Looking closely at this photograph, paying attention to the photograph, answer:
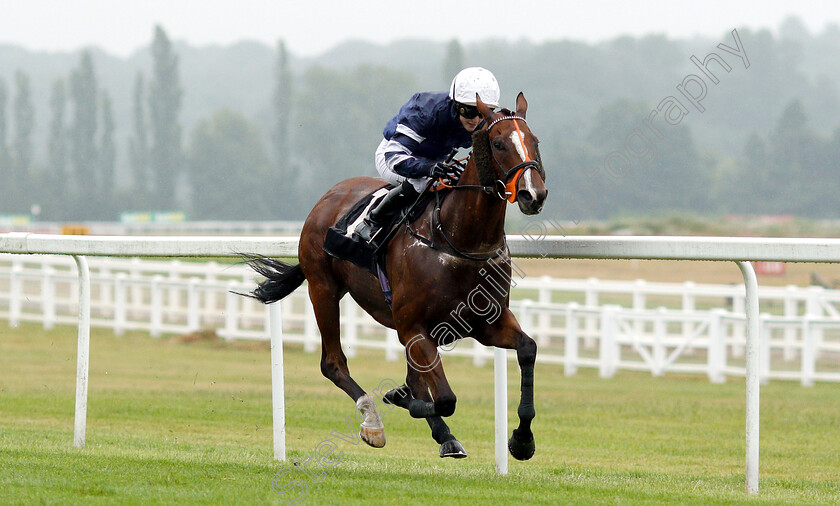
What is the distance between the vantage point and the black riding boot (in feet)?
16.3

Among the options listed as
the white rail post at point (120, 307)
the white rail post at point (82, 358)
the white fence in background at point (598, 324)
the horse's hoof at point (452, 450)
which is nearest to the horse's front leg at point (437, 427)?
the horse's hoof at point (452, 450)

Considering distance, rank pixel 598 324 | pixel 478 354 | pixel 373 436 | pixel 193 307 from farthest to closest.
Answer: pixel 598 324
pixel 193 307
pixel 478 354
pixel 373 436

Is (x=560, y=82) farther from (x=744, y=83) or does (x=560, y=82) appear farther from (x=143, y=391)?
(x=143, y=391)

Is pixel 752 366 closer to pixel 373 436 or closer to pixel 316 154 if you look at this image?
pixel 373 436

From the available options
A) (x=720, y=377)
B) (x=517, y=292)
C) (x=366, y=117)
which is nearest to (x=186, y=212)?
(x=366, y=117)

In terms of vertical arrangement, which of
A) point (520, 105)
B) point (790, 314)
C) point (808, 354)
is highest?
point (520, 105)

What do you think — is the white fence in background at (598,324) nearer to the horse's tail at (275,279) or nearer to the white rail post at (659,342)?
the white rail post at (659,342)

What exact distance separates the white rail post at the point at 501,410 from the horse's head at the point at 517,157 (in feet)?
3.21

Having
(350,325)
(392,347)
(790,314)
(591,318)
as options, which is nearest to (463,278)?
(392,347)

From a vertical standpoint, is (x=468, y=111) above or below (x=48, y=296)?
above

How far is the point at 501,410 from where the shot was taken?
5.00 m

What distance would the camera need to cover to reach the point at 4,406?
345 inches

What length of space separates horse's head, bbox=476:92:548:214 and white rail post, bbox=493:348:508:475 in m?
0.98

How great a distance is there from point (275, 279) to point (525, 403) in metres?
Answer: 1.87
